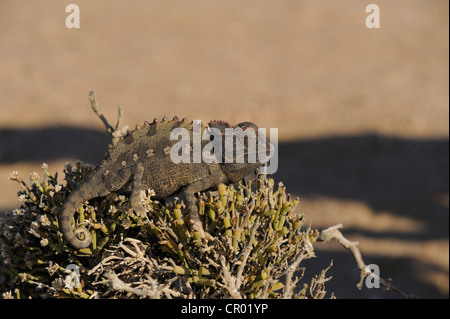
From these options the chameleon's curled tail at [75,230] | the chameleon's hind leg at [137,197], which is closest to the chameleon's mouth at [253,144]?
the chameleon's hind leg at [137,197]

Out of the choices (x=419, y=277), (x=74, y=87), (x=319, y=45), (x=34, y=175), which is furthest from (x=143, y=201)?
(x=319, y=45)

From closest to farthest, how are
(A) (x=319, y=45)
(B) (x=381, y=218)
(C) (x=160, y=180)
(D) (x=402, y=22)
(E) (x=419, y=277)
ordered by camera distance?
(C) (x=160, y=180) → (E) (x=419, y=277) → (B) (x=381, y=218) → (A) (x=319, y=45) → (D) (x=402, y=22)

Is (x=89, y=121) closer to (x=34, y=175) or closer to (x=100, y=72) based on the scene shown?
(x=100, y=72)

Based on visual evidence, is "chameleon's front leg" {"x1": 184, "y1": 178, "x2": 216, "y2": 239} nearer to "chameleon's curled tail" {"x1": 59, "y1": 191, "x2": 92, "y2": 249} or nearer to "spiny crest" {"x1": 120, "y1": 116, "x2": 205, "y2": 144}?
"spiny crest" {"x1": 120, "y1": 116, "x2": 205, "y2": 144}

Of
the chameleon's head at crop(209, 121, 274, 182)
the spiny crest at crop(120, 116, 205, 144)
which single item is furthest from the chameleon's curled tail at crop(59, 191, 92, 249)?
the chameleon's head at crop(209, 121, 274, 182)

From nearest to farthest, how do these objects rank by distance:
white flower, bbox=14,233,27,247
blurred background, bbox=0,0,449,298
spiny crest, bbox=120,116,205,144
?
spiny crest, bbox=120,116,205,144 → white flower, bbox=14,233,27,247 → blurred background, bbox=0,0,449,298

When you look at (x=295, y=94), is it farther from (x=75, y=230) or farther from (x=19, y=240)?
(x=75, y=230)

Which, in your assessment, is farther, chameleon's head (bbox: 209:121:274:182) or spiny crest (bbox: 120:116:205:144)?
spiny crest (bbox: 120:116:205:144)

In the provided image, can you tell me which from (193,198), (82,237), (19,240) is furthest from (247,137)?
(19,240)
